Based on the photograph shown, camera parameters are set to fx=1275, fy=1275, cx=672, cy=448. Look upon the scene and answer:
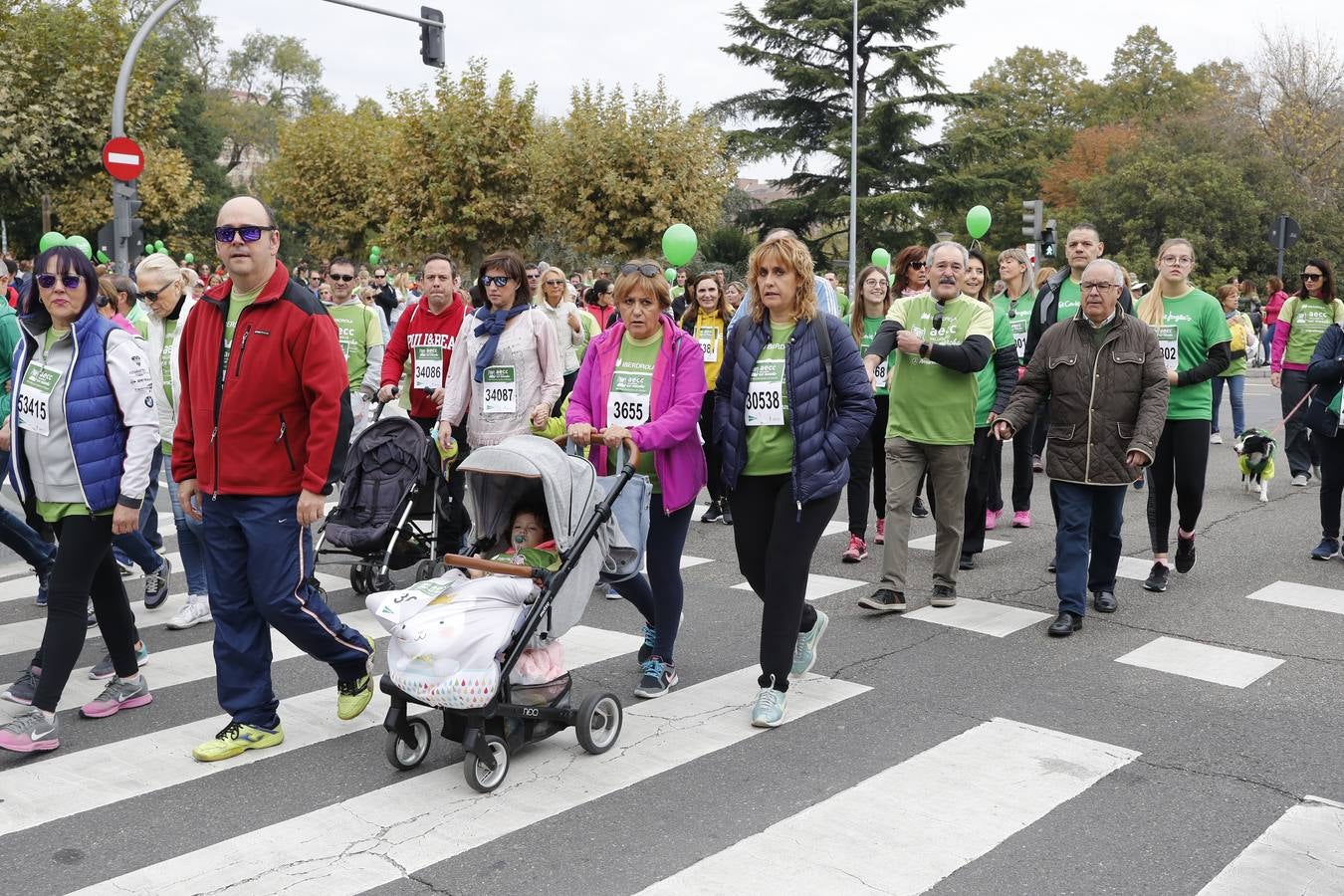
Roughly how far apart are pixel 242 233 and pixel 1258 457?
9.25 meters

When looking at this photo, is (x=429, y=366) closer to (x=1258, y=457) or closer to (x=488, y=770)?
(x=488, y=770)

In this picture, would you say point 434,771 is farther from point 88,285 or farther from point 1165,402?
point 1165,402

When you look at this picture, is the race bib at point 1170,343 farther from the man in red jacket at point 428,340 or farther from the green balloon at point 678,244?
the man in red jacket at point 428,340

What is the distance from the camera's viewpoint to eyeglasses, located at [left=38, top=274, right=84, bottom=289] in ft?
16.7

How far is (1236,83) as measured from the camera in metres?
51.3

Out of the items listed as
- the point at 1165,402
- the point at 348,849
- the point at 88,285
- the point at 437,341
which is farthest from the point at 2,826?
the point at 1165,402

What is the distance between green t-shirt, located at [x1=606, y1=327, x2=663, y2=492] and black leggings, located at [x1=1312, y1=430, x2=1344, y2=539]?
5601 millimetres

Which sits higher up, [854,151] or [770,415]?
[854,151]

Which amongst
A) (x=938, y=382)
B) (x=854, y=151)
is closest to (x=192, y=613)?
(x=938, y=382)

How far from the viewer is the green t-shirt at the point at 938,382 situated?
720 centimetres

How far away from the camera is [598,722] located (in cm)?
498

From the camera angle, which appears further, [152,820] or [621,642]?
[621,642]

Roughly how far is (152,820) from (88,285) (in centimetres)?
220

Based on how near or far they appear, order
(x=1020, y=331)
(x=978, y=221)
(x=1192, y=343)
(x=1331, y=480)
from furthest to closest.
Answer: (x=978, y=221) → (x=1020, y=331) → (x=1331, y=480) → (x=1192, y=343)
